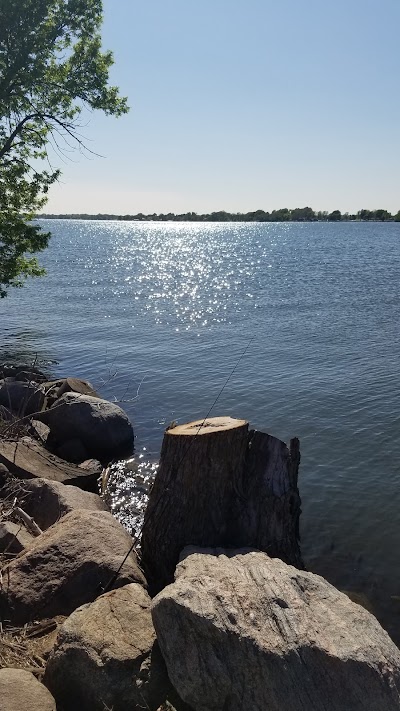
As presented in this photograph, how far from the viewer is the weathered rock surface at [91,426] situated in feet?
44.5

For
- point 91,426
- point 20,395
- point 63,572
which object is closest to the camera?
point 63,572

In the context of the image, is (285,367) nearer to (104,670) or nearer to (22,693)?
(104,670)

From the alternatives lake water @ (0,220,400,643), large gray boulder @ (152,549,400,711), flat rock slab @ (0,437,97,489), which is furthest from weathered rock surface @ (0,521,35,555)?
lake water @ (0,220,400,643)

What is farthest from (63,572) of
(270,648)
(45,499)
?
(270,648)

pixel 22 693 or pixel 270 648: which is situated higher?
pixel 270 648

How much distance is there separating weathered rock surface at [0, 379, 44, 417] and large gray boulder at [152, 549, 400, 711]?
10.2 meters

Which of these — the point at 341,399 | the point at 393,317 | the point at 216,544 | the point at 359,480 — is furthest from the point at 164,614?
the point at 393,317

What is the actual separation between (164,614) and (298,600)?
1.05m

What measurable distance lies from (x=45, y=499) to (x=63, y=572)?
223 centimetres

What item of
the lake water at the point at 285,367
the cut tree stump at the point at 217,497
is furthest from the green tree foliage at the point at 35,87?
the cut tree stump at the point at 217,497

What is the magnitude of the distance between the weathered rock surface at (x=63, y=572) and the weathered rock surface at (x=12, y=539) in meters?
0.43

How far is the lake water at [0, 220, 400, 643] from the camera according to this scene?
10.8 metres

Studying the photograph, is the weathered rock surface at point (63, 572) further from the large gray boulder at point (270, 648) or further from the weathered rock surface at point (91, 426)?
the weathered rock surface at point (91, 426)

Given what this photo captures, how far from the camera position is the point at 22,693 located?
15.1 feet
